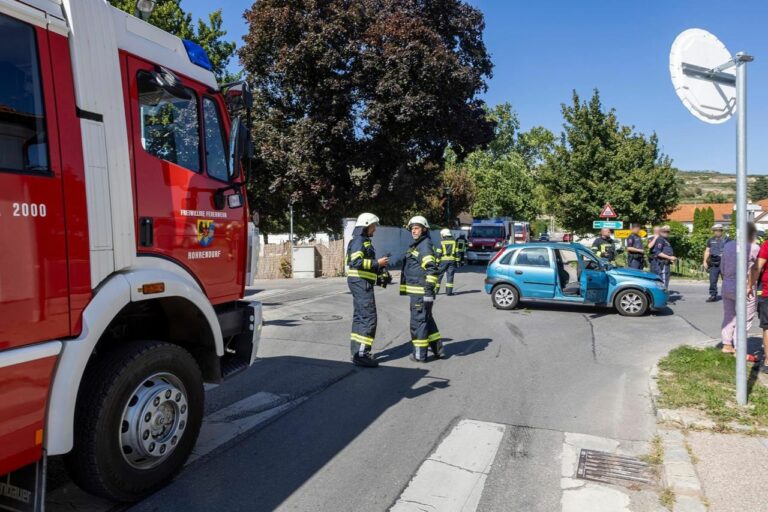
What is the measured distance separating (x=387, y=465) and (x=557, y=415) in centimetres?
207

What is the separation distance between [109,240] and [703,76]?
16.8 ft

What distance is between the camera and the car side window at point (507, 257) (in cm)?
1237

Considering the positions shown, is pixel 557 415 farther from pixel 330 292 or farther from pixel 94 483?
pixel 330 292

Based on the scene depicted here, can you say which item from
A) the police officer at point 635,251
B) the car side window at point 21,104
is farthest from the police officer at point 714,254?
the car side window at point 21,104

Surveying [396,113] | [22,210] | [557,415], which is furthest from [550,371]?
[396,113]

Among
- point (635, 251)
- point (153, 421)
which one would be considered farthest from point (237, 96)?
point (635, 251)

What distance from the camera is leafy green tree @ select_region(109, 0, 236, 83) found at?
50.7 feet

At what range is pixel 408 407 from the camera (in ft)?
17.9

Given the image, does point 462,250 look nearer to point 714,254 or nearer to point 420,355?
point 714,254

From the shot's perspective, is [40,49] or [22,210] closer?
[22,210]

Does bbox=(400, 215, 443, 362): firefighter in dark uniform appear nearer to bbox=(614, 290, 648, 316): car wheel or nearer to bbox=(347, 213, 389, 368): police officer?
bbox=(347, 213, 389, 368): police officer

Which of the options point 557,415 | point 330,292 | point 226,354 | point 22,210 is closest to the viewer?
point 22,210

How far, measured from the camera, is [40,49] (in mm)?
2818

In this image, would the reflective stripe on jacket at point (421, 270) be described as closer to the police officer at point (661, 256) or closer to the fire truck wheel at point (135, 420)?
the fire truck wheel at point (135, 420)
